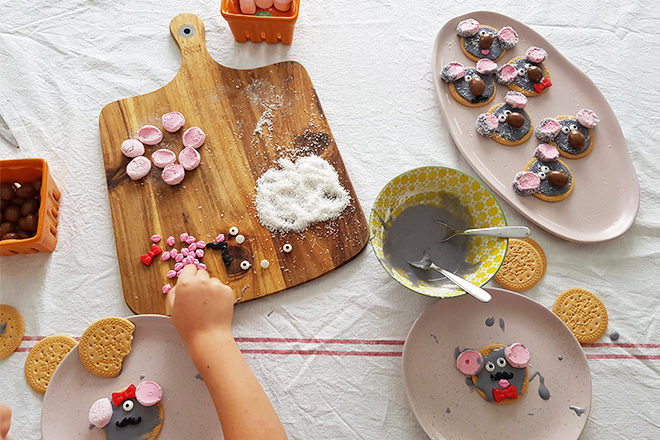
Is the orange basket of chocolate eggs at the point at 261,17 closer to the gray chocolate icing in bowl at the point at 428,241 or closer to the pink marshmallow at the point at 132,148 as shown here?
the pink marshmallow at the point at 132,148

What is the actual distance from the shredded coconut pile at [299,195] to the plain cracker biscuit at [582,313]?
0.42 meters

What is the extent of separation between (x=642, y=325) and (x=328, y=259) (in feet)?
1.85

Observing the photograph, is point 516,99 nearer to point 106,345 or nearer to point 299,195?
point 299,195

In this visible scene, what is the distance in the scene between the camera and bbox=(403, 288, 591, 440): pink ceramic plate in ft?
2.58

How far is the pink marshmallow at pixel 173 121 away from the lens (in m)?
0.90

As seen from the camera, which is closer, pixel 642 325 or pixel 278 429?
pixel 278 429

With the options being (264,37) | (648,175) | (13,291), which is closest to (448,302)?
(648,175)

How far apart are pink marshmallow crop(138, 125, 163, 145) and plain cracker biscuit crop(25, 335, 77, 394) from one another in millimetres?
362

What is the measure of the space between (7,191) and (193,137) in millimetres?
320

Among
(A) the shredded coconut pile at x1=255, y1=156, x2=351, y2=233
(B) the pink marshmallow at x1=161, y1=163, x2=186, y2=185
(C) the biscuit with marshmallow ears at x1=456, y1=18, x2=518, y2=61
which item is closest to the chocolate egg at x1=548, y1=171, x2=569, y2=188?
(C) the biscuit with marshmallow ears at x1=456, y1=18, x2=518, y2=61

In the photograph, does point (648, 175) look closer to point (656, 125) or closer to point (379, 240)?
point (656, 125)

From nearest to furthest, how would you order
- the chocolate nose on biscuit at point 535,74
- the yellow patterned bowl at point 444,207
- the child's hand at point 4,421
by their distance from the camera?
the child's hand at point 4,421
the yellow patterned bowl at point 444,207
the chocolate nose on biscuit at point 535,74

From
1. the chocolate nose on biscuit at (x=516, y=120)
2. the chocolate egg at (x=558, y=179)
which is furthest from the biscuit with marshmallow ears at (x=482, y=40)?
the chocolate egg at (x=558, y=179)

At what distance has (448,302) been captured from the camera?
83 cm
